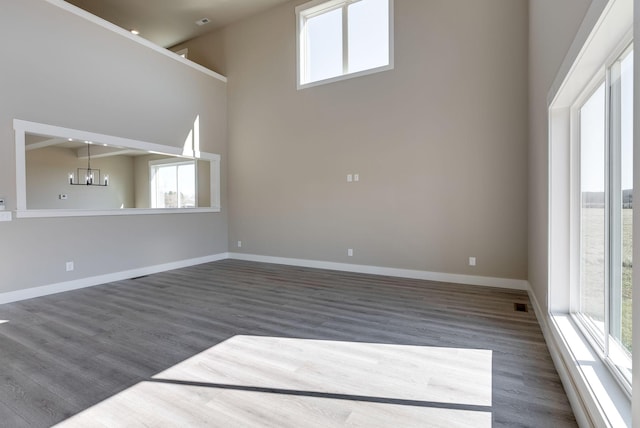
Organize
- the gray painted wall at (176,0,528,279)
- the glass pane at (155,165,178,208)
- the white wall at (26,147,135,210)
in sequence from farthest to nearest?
Answer: the glass pane at (155,165,178,208)
the white wall at (26,147,135,210)
the gray painted wall at (176,0,528,279)

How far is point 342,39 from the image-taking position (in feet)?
18.3

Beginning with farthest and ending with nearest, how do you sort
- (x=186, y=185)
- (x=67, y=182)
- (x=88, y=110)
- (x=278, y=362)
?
(x=186, y=185), (x=67, y=182), (x=88, y=110), (x=278, y=362)

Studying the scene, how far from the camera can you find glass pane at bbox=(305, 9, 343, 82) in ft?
18.5

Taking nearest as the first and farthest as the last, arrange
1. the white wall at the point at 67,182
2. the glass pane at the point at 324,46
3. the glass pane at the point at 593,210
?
the glass pane at the point at 593,210 → the glass pane at the point at 324,46 → the white wall at the point at 67,182

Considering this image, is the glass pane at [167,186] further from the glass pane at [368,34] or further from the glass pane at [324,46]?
the glass pane at [368,34]

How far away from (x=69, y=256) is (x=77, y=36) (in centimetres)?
306

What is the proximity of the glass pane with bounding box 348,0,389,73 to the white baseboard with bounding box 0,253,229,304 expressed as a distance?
15.1ft

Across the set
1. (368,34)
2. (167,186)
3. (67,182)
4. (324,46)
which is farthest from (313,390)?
(67,182)

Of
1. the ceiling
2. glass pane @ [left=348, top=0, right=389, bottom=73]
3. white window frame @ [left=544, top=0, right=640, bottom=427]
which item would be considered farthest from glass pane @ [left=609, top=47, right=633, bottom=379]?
the ceiling

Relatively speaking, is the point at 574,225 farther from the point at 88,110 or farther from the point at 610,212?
the point at 88,110

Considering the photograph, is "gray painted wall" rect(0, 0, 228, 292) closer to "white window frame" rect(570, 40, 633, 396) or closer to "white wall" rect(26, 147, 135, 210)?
"white wall" rect(26, 147, 135, 210)

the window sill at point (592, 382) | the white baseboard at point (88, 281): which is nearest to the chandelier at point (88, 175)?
the white baseboard at point (88, 281)

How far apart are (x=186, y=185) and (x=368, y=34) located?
6091 millimetres

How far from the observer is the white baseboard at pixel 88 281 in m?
3.92
